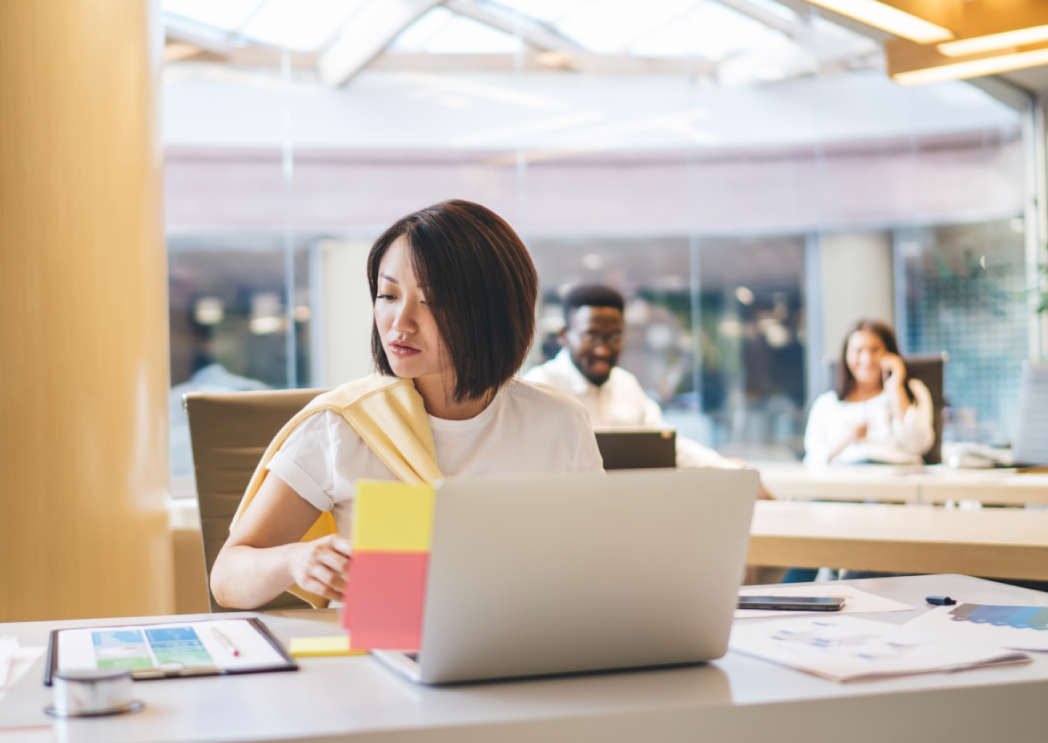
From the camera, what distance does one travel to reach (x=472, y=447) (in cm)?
172

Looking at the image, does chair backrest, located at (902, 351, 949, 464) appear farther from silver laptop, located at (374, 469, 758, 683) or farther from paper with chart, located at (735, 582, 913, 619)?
silver laptop, located at (374, 469, 758, 683)

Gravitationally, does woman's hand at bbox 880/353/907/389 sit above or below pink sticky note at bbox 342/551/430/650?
Answer: above

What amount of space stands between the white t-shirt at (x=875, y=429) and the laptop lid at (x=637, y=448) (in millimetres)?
2799

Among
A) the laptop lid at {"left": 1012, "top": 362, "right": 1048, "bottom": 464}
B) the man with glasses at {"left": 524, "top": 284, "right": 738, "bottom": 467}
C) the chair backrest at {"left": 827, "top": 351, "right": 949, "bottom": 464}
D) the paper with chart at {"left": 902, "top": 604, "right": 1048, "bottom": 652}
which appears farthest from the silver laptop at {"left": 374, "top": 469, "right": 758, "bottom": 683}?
the chair backrest at {"left": 827, "top": 351, "right": 949, "bottom": 464}

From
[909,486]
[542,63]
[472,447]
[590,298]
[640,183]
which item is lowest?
[909,486]

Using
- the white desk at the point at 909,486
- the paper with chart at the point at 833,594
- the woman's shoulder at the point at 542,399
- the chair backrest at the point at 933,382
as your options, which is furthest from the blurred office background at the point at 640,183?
the paper with chart at the point at 833,594

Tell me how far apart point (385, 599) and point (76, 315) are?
187 centimetres

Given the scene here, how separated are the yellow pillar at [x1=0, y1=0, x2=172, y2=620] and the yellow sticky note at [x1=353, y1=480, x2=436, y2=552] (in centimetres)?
184

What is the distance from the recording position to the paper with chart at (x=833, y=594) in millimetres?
1424

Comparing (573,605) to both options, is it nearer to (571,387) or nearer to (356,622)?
(356,622)

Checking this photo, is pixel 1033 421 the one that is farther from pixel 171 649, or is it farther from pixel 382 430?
pixel 171 649

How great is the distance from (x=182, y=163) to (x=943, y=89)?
18.3 ft

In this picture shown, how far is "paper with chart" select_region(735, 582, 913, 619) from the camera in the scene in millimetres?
1424

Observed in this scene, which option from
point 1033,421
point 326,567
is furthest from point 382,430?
point 1033,421
